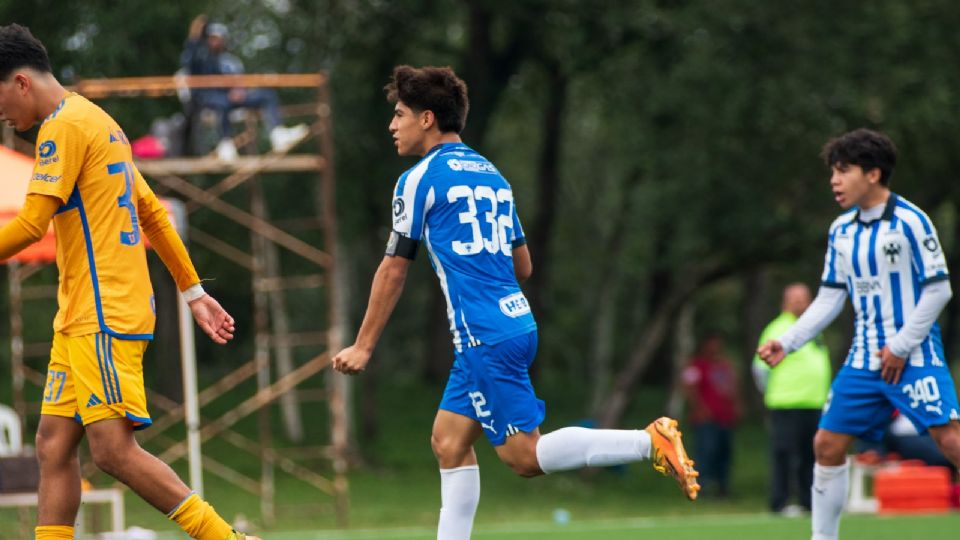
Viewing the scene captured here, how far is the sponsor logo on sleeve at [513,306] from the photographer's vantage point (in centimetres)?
643

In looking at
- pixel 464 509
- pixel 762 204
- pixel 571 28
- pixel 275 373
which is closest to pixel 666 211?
pixel 762 204

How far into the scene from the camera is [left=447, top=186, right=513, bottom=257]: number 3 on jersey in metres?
6.45

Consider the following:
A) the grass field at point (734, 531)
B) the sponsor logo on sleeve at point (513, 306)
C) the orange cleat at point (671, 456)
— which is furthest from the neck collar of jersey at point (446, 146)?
the grass field at point (734, 531)

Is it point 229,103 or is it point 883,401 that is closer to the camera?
point 883,401

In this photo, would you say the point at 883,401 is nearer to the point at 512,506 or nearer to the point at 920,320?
the point at 920,320

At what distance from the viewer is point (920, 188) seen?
2348 cm

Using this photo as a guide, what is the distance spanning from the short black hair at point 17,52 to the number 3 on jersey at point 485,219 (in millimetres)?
1696

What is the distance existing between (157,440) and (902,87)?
12670mm

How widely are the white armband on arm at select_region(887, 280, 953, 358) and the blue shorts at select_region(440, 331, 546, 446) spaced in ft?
6.86

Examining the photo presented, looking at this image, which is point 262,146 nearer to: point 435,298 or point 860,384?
point 435,298

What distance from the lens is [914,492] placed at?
1543 centimetres

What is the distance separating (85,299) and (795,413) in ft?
35.0

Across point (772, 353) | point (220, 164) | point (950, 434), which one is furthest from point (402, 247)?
point (220, 164)

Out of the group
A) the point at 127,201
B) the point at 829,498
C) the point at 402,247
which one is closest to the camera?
the point at 127,201
